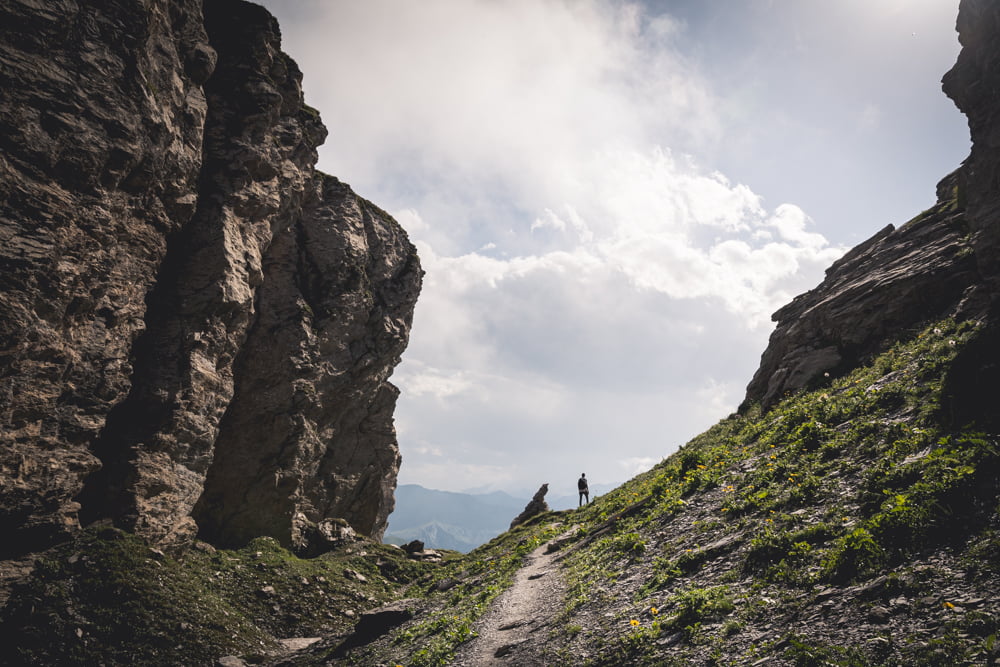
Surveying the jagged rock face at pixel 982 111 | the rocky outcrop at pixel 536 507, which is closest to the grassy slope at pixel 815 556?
the jagged rock face at pixel 982 111

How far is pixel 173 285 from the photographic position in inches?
1422

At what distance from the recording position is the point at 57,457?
2722 centimetres

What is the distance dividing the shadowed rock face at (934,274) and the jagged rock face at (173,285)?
3976 centimetres

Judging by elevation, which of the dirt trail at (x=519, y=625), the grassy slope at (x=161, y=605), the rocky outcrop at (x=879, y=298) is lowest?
the dirt trail at (x=519, y=625)

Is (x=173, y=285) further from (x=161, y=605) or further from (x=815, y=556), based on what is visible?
(x=815, y=556)

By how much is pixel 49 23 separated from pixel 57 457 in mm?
22790

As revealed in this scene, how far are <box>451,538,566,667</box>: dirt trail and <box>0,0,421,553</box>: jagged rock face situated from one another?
2436 cm

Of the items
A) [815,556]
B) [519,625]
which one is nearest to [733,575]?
[815,556]

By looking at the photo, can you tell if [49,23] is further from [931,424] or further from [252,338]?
[931,424]

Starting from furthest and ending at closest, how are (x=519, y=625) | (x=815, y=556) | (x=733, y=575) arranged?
(x=519, y=625), (x=733, y=575), (x=815, y=556)

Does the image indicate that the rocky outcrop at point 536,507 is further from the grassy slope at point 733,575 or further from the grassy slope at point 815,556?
the grassy slope at point 815,556

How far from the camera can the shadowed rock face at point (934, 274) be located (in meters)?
25.5

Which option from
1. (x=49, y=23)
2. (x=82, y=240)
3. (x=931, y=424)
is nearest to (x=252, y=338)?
(x=82, y=240)

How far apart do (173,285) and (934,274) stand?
51.3 metres
